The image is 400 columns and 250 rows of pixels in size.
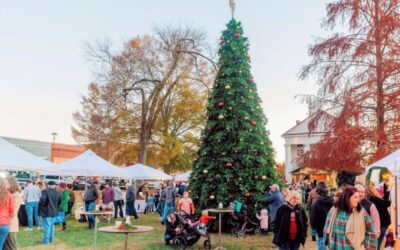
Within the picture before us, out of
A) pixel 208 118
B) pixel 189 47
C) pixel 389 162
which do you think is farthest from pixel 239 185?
pixel 189 47

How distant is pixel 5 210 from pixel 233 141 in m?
8.82

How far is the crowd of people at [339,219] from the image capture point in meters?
4.90

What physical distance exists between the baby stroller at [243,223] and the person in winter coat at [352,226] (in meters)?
8.44

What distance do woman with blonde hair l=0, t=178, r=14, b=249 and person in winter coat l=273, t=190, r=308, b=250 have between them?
4459mm

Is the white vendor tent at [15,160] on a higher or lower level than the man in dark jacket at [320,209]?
higher

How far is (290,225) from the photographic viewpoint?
22.2 ft

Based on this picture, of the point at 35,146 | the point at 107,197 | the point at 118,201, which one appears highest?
the point at 35,146

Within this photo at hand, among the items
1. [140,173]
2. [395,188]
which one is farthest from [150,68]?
[395,188]

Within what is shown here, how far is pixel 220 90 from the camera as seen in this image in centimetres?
1499

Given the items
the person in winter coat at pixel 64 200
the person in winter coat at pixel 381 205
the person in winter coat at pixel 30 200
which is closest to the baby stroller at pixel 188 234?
the person in winter coat at pixel 381 205

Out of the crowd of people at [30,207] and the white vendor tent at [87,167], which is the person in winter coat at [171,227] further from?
the white vendor tent at [87,167]

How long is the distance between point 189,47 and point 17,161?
863 inches

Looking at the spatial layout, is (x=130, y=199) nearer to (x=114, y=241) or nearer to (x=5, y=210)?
(x=114, y=241)

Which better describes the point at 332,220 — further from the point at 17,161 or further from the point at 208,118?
the point at 208,118
